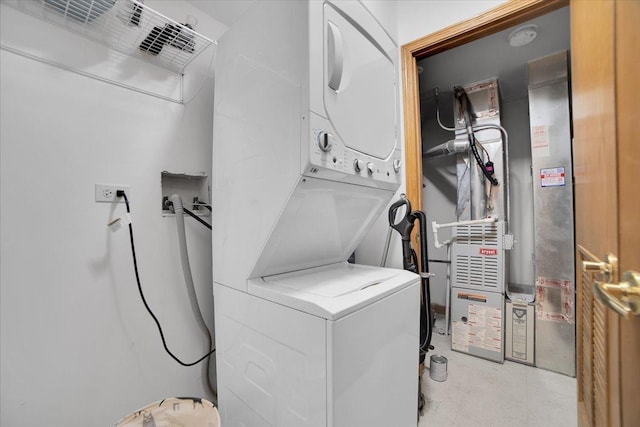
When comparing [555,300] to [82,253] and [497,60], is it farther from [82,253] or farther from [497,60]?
[82,253]

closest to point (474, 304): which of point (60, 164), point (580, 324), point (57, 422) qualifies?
point (580, 324)

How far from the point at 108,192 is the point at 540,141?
3374 mm

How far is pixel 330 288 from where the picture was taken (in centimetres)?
106

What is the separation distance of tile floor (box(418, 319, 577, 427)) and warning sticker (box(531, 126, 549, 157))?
1.98m

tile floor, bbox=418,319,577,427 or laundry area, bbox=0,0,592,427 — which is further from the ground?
laundry area, bbox=0,0,592,427

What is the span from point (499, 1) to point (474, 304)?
96.9 inches

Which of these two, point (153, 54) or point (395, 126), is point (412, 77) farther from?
point (153, 54)

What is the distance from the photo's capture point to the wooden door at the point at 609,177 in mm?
575

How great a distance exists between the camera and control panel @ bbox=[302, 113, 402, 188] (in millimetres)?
893

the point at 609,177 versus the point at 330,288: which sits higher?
the point at 609,177

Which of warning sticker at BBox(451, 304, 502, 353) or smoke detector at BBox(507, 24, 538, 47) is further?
warning sticker at BBox(451, 304, 502, 353)

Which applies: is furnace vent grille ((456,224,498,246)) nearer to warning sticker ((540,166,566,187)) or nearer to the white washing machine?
warning sticker ((540,166,566,187))

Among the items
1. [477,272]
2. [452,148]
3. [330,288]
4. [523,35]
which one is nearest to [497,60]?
[523,35]

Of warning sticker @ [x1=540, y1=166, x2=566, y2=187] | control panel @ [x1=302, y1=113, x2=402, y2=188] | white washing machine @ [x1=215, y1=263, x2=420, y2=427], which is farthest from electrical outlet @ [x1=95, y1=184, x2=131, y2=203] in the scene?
warning sticker @ [x1=540, y1=166, x2=566, y2=187]
